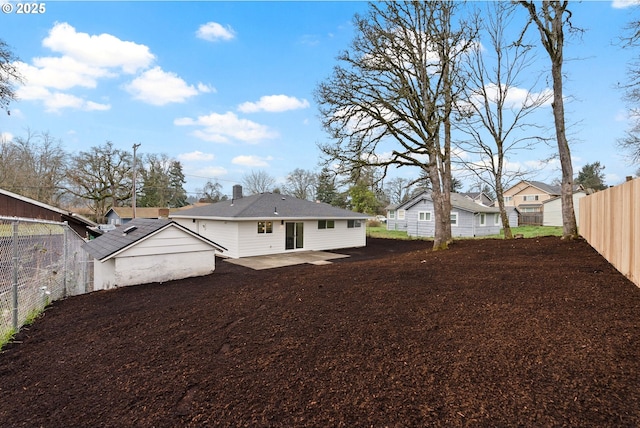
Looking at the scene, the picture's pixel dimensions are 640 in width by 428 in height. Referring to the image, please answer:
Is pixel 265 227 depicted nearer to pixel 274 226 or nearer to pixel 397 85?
pixel 274 226

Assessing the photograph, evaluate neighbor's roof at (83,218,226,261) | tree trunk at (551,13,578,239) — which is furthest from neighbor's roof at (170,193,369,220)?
tree trunk at (551,13,578,239)

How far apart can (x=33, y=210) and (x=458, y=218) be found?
93.2 feet

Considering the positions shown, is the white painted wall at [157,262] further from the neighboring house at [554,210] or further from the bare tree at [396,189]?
the bare tree at [396,189]

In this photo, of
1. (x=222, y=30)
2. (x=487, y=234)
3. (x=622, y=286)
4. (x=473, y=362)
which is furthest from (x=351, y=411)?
(x=487, y=234)

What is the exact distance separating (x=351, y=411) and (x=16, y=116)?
16717 millimetres

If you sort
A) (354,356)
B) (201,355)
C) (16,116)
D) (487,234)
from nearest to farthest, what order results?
(354,356) < (201,355) < (16,116) < (487,234)

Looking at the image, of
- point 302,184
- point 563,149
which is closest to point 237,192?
point 563,149

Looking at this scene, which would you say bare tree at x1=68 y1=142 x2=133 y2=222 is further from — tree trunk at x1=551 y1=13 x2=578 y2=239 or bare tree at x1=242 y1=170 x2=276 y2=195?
tree trunk at x1=551 y1=13 x2=578 y2=239

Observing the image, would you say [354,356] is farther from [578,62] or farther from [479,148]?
[479,148]

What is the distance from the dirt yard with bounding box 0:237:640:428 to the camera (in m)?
2.20

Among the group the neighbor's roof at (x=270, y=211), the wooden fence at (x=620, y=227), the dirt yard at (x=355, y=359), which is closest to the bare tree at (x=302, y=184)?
the neighbor's roof at (x=270, y=211)

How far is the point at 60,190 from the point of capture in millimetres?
32500

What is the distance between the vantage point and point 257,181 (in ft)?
155

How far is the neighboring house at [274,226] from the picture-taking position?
48.3 feet
